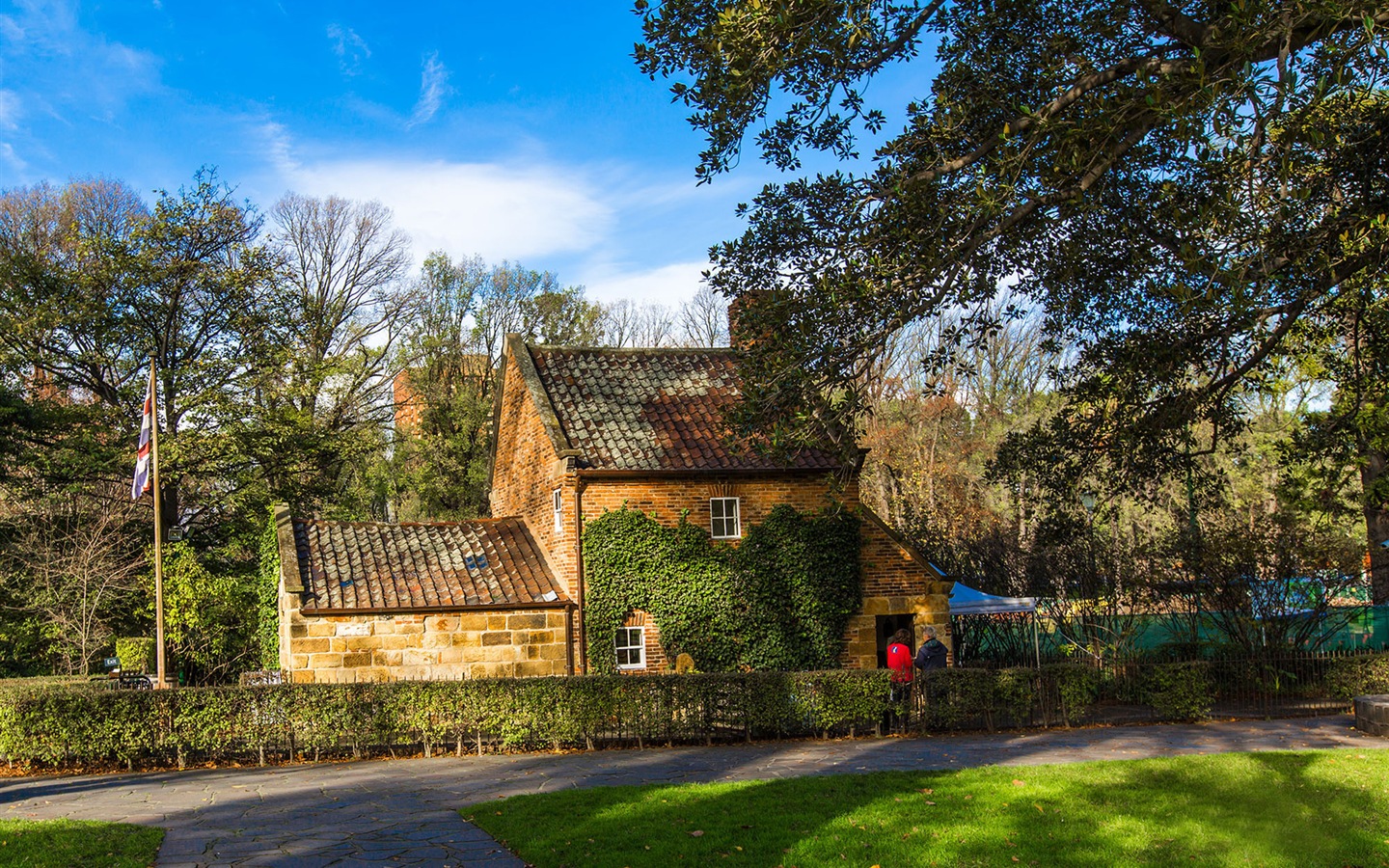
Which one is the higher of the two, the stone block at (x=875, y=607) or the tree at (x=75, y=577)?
the tree at (x=75, y=577)

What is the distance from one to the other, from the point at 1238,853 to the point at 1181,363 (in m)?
8.48

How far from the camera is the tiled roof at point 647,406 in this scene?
69.6ft

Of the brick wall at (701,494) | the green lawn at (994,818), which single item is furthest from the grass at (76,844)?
the brick wall at (701,494)

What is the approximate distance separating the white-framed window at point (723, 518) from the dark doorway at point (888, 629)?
3535 mm

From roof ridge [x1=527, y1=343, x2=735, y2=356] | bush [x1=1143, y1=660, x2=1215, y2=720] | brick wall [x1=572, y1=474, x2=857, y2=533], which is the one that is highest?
roof ridge [x1=527, y1=343, x2=735, y2=356]

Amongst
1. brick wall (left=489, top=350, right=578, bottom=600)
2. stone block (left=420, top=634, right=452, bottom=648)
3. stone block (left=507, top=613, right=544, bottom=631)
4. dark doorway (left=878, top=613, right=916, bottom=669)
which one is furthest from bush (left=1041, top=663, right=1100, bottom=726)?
stone block (left=420, top=634, right=452, bottom=648)

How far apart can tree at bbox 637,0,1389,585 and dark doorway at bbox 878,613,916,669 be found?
734 centimetres

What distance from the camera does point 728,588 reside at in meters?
20.8

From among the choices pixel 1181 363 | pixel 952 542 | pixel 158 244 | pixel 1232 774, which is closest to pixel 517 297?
pixel 158 244

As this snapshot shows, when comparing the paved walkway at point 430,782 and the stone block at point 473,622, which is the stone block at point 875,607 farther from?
the stone block at point 473,622

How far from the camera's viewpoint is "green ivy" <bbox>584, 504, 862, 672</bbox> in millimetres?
20500

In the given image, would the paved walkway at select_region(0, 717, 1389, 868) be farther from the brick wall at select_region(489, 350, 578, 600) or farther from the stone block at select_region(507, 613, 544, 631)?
the brick wall at select_region(489, 350, 578, 600)

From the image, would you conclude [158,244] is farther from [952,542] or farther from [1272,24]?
[1272,24]

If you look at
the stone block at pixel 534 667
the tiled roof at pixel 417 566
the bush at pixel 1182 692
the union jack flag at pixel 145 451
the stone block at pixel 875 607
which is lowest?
the bush at pixel 1182 692
